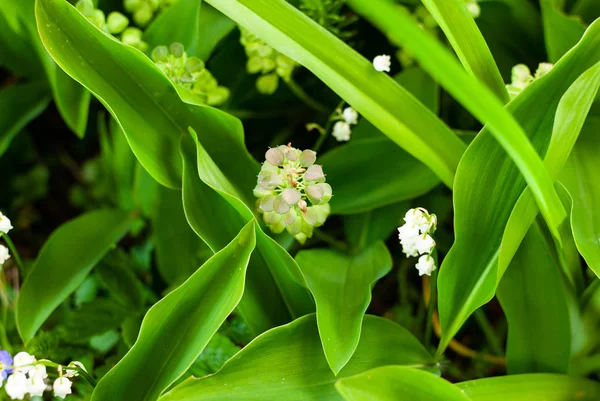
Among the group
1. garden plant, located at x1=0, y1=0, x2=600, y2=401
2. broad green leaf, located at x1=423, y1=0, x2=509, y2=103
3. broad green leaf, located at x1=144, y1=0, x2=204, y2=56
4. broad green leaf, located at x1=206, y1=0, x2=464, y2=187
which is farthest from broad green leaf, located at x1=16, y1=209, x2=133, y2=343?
broad green leaf, located at x1=423, y1=0, x2=509, y2=103

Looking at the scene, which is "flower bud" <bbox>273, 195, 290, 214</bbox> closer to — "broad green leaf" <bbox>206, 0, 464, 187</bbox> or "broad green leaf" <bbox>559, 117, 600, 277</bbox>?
"broad green leaf" <bbox>206, 0, 464, 187</bbox>

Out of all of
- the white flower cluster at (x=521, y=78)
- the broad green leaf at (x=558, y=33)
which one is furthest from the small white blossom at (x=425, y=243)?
the broad green leaf at (x=558, y=33)

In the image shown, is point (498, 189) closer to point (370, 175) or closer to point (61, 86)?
point (370, 175)

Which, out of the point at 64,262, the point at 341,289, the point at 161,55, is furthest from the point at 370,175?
the point at 64,262

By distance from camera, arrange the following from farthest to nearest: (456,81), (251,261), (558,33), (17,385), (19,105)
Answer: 1. (19,105)
2. (558,33)
3. (251,261)
4. (17,385)
5. (456,81)

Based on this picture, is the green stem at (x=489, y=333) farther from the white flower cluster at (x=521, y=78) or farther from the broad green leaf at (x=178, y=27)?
the broad green leaf at (x=178, y=27)
